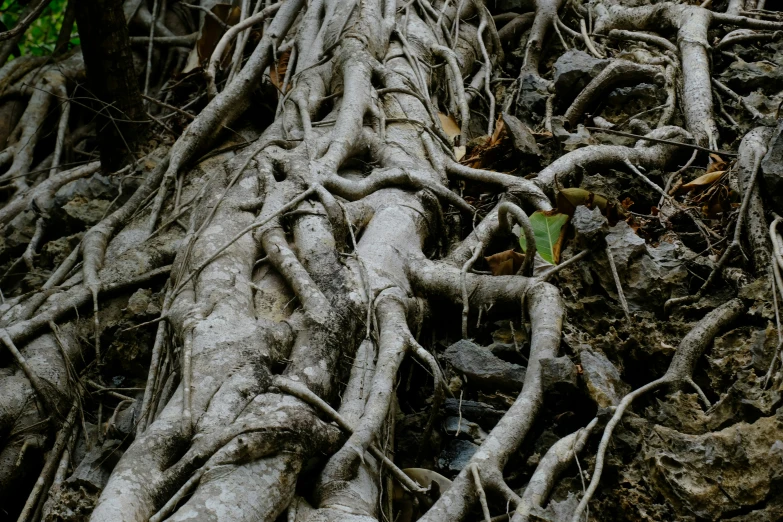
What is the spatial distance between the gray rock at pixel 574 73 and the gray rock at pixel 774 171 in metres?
1.66

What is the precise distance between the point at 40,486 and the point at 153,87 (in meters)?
3.81

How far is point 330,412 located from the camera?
2.26 metres

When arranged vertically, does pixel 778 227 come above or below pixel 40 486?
above

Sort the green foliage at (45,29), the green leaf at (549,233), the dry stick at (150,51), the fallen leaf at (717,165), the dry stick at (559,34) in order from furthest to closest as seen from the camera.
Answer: the green foliage at (45,29) < the dry stick at (150,51) < the dry stick at (559,34) < the fallen leaf at (717,165) < the green leaf at (549,233)

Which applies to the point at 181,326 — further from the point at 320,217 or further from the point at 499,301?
the point at 499,301

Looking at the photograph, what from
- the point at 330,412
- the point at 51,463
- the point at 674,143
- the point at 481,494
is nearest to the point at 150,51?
the point at 51,463

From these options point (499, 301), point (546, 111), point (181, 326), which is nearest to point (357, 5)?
point (546, 111)

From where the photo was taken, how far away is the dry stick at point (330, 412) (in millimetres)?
2252

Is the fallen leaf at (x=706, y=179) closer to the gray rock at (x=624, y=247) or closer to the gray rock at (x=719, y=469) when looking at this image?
the gray rock at (x=624, y=247)

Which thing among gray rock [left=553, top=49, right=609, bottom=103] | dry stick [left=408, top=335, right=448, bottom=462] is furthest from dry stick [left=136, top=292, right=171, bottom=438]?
gray rock [left=553, top=49, right=609, bottom=103]

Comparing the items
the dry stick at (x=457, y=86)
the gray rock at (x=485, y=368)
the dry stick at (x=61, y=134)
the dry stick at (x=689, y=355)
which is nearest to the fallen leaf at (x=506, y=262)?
the gray rock at (x=485, y=368)

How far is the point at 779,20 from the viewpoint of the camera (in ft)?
16.1

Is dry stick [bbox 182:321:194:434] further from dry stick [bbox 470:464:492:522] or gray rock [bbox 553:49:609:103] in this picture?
gray rock [bbox 553:49:609:103]

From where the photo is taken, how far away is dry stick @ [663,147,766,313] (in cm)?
283
